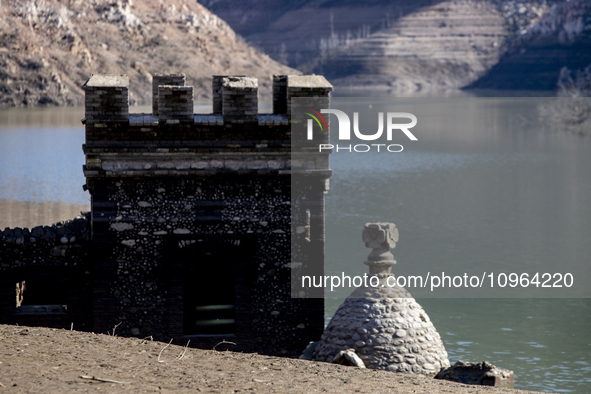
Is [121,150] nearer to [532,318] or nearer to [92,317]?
[92,317]

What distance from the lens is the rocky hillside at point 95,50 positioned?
443 ft

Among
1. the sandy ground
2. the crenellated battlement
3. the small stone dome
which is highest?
the crenellated battlement

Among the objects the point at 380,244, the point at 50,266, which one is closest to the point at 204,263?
the point at 50,266

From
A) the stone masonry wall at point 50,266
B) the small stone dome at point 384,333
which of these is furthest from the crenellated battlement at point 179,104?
the small stone dome at point 384,333

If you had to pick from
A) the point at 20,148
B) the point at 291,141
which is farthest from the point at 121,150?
the point at 20,148

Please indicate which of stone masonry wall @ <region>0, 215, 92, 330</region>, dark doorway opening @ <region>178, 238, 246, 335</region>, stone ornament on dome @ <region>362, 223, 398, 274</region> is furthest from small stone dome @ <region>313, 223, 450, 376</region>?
stone masonry wall @ <region>0, 215, 92, 330</region>

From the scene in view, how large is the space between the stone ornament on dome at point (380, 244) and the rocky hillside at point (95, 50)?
126 m

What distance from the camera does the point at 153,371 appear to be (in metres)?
Answer: 8.73

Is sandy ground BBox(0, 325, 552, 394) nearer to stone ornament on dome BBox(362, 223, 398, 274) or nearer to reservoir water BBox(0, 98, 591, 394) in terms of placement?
stone ornament on dome BBox(362, 223, 398, 274)

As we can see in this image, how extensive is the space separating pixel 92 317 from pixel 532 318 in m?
13.5

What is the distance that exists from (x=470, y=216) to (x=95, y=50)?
12743cm

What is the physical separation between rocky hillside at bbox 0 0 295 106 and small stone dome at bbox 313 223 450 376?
126 meters

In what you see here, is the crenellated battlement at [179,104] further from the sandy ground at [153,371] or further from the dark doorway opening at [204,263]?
the sandy ground at [153,371]

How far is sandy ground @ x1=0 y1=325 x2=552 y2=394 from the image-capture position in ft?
26.0
